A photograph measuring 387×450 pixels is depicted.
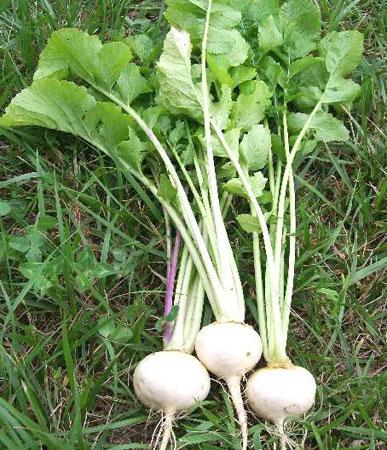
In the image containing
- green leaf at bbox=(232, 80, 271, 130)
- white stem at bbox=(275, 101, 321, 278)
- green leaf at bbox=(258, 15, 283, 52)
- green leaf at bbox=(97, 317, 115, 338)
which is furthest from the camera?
green leaf at bbox=(258, 15, 283, 52)

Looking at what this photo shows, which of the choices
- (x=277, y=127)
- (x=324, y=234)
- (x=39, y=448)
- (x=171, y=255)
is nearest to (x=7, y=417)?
(x=39, y=448)

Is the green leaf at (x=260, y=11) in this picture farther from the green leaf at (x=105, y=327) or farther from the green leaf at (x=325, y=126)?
the green leaf at (x=105, y=327)

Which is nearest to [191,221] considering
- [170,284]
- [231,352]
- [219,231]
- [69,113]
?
[219,231]

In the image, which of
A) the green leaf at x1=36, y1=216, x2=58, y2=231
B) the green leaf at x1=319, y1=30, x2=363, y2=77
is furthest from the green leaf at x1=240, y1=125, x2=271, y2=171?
the green leaf at x1=36, y1=216, x2=58, y2=231

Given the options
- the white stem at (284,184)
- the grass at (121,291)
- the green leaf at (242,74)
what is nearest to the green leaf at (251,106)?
the green leaf at (242,74)

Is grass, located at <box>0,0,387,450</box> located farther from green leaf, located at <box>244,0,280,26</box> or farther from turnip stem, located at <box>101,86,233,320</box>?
green leaf, located at <box>244,0,280,26</box>

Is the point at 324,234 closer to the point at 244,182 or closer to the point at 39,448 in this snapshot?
the point at 244,182

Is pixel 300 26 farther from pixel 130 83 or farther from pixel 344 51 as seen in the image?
pixel 130 83
